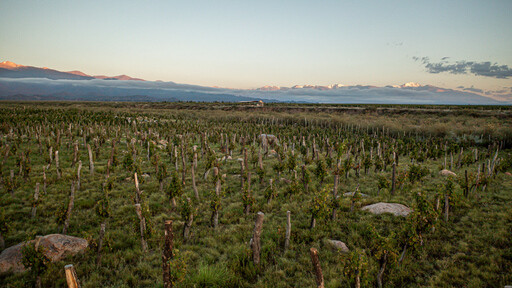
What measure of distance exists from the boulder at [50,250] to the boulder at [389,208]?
12.0 meters

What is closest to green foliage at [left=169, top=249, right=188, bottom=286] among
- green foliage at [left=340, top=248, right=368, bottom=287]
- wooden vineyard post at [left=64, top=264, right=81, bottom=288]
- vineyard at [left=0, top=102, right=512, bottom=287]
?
vineyard at [left=0, top=102, right=512, bottom=287]

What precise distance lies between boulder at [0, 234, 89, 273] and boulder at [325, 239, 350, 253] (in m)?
8.44

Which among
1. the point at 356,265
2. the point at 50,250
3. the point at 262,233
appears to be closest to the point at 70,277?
the point at 50,250

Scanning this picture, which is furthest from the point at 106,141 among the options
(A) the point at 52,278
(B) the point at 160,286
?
(B) the point at 160,286

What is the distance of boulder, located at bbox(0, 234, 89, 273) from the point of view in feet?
20.9

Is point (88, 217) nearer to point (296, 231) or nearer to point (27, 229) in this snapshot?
point (27, 229)

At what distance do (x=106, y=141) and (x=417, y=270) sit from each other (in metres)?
31.1

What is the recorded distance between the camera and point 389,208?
10.7 m

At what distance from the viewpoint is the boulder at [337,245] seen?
7704mm

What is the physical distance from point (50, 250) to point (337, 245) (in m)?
9.41

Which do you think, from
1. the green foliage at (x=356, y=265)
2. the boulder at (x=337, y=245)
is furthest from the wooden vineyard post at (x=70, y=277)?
the boulder at (x=337, y=245)

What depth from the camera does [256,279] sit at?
6.48m

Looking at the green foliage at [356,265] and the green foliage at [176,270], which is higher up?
the green foliage at [356,265]

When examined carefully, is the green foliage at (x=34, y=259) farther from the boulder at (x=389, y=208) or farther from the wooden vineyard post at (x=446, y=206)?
the wooden vineyard post at (x=446, y=206)
